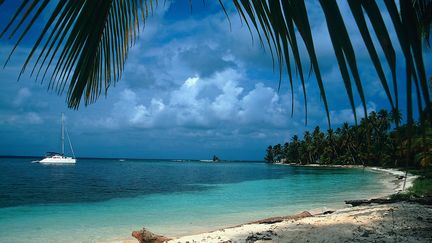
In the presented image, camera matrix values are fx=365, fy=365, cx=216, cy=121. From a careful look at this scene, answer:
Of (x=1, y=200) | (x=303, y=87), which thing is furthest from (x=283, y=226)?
(x=1, y=200)

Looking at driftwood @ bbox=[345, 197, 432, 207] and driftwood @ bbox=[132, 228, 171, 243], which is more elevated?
driftwood @ bbox=[345, 197, 432, 207]

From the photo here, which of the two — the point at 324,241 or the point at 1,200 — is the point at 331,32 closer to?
the point at 324,241

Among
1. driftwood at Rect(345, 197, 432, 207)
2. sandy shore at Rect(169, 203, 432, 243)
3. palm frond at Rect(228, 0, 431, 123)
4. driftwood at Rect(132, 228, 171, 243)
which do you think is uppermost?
palm frond at Rect(228, 0, 431, 123)

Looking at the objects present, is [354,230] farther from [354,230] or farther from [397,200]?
[397,200]

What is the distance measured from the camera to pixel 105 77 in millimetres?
Answer: 1543

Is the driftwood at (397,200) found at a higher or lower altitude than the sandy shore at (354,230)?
higher

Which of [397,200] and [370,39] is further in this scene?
[397,200]

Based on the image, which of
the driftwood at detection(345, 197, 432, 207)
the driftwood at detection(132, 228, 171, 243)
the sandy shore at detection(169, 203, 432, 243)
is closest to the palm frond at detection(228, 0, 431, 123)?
the sandy shore at detection(169, 203, 432, 243)

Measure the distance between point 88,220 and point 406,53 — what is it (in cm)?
1564

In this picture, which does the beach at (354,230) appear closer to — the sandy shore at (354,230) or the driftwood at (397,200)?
the sandy shore at (354,230)

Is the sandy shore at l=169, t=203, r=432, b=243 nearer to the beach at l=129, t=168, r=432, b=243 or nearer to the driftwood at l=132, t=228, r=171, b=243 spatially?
the beach at l=129, t=168, r=432, b=243

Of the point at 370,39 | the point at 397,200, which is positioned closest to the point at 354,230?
the point at 397,200

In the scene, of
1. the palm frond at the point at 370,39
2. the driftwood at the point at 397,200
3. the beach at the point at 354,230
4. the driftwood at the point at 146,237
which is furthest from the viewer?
the driftwood at the point at 397,200

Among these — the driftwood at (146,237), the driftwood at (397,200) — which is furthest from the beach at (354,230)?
the driftwood at (397,200)
